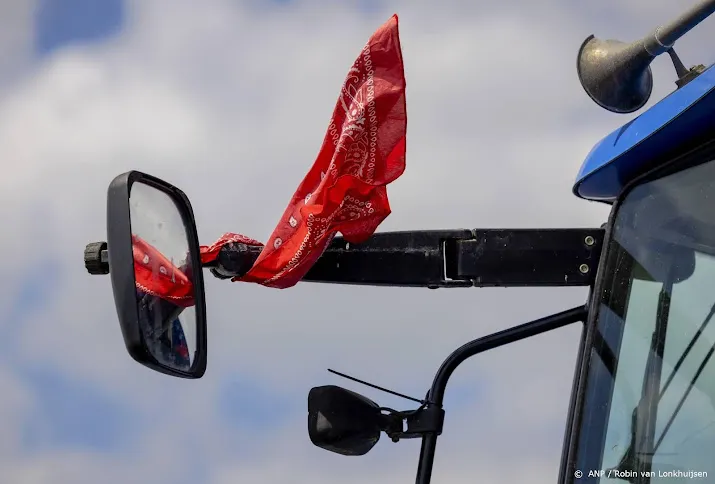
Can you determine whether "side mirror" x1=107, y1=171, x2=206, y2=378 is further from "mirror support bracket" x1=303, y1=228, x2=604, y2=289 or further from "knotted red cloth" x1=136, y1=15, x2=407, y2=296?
"mirror support bracket" x1=303, y1=228, x2=604, y2=289

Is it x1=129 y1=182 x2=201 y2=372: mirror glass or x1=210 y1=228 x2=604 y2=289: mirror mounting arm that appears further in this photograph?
x1=210 y1=228 x2=604 y2=289: mirror mounting arm

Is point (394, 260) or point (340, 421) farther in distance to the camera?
point (394, 260)

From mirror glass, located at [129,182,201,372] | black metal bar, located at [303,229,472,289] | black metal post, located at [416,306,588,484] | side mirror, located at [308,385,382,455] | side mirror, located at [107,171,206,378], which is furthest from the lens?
black metal bar, located at [303,229,472,289]

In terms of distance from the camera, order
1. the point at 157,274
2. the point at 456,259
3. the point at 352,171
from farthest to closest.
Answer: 1. the point at 456,259
2. the point at 352,171
3. the point at 157,274

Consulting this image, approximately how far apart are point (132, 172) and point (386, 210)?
0.74m

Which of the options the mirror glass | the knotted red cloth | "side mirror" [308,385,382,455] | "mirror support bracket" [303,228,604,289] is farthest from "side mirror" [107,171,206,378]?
"mirror support bracket" [303,228,604,289]

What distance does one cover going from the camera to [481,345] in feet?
10.4

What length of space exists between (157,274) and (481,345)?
2.85ft

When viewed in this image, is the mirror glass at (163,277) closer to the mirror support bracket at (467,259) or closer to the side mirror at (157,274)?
the side mirror at (157,274)

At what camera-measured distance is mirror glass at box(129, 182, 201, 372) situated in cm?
277

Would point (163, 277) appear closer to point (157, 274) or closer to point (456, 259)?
point (157, 274)

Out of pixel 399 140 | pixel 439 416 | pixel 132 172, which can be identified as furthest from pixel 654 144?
pixel 132 172

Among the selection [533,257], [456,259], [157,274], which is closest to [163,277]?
[157,274]

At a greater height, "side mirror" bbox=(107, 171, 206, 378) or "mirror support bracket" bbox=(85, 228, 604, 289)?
"mirror support bracket" bbox=(85, 228, 604, 289)
